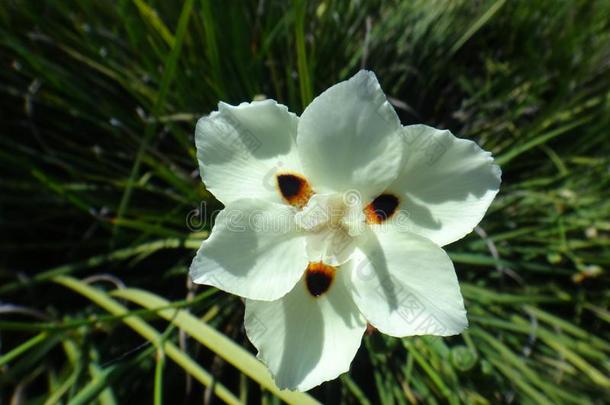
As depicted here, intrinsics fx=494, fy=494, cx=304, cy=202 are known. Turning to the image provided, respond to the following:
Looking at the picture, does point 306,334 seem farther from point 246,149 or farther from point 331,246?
point 246,149

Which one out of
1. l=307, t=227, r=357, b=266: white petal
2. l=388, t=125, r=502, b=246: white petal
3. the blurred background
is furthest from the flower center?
the blurred background

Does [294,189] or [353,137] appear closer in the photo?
[353,137]

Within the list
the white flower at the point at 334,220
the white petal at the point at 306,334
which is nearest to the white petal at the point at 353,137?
the white flower at the point at 334,220

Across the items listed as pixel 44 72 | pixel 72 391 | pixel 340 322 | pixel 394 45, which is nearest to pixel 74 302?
pixel 72 391

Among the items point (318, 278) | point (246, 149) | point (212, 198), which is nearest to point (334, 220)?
point (318, 278)

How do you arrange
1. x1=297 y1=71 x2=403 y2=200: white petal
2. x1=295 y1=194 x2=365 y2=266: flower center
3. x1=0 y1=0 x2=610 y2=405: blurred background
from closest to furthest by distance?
x1=297 y1=71 x2=403 y2=200: white petal → x1=295 y1=194 x2=365 y2=266: flower center → x1=0 y1=0 x2=610 y2=405: blurred background

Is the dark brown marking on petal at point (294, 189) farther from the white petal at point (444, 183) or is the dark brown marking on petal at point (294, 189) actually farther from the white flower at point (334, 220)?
the white petal at point (444, 183)

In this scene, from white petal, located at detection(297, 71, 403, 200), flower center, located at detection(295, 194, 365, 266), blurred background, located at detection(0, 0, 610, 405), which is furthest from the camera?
blurred background, located at detection(0, 0, 610, 405)

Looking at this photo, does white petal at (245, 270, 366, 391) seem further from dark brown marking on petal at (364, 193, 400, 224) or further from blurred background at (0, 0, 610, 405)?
blurred background at (0, 0, 610, 405)
